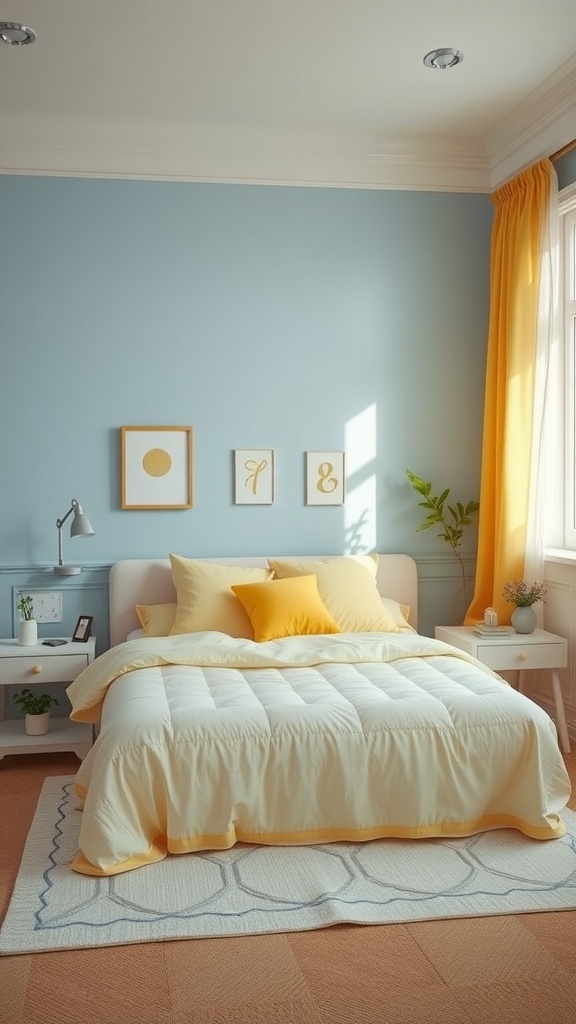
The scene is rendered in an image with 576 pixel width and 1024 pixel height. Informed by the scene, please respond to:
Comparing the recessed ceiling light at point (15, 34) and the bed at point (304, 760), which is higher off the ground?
the recessed ceiling light at point (15, 34)

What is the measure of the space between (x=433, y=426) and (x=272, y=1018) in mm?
3469

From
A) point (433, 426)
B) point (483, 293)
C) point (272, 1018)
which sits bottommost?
point (272, 1018)

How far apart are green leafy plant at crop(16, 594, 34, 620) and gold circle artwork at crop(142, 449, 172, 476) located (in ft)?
2.91

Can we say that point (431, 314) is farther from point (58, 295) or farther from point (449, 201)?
point (58, 295)

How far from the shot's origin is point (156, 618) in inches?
177

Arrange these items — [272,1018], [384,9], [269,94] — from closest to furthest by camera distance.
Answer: [272,1018], [384,9], [269,94]

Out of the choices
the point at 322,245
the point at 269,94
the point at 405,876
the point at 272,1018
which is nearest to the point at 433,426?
the point at 322,245

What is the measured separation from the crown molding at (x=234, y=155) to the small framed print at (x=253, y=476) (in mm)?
1457

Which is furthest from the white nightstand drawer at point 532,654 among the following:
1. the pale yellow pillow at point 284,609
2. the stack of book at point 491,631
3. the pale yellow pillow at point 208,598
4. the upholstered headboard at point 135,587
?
the upholstered headboard at point 135,587

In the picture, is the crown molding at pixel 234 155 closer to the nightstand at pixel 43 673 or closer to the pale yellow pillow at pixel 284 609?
the pale yellow pillow at pixel 284 609

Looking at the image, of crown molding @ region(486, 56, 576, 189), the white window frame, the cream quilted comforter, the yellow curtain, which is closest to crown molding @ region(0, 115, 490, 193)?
crown molding @ region(486, 56, 576, 189)

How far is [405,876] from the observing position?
9.63 ft

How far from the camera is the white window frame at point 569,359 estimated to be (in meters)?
4.53

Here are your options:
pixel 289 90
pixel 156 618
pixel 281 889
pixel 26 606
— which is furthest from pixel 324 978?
pixel 289 90
